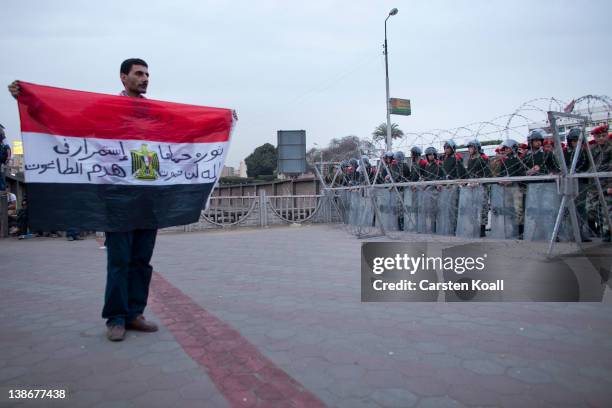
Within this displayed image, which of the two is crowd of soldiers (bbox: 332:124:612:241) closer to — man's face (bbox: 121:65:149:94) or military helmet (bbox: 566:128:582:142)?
military helmet (bbox: 566:128:582:142)

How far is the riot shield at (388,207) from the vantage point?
10.9 metres

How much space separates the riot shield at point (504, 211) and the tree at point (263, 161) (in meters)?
53.6

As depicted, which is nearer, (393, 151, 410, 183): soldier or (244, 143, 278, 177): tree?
(393, 151, 410, 183): soldier

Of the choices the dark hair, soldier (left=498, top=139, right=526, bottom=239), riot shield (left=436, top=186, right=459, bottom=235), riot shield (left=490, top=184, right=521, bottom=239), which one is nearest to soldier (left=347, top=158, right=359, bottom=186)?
riot shield (left=436, top=186, right=459, bottom=235)

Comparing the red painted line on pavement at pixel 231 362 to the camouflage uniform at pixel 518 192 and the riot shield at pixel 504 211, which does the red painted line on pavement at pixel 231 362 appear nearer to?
the riot shield at pixel 504 211

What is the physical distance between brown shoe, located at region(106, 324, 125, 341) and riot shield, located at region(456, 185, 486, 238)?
279 inches

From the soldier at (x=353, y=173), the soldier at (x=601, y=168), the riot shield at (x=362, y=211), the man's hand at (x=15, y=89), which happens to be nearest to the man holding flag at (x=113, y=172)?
the man's hand at (x=15, y=89)

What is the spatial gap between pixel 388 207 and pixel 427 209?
1620mm

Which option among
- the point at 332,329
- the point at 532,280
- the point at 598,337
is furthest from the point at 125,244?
the point at 532,280

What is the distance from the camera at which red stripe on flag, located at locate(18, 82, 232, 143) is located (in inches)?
135

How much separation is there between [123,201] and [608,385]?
376cm

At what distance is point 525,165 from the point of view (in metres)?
7.48

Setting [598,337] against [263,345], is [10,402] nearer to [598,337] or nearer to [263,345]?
[263,345]

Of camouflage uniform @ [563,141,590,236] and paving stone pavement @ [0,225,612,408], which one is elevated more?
camouflage uniform @ [563,141,590,236]
